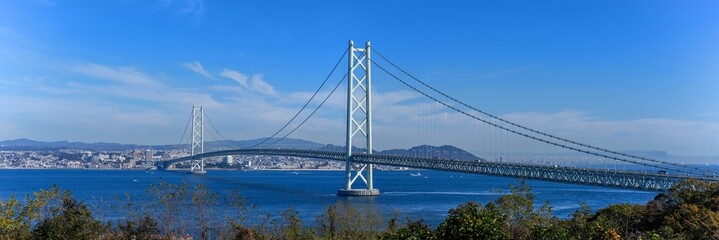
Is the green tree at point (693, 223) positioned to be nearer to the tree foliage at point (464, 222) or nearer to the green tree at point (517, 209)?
the tree foliage at point (464, 222)

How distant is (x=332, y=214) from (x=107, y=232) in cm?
544

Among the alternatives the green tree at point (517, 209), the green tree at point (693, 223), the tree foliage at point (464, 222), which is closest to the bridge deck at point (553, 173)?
the tree foliage at point (464, 222)

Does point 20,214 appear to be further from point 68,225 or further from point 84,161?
point 84,161

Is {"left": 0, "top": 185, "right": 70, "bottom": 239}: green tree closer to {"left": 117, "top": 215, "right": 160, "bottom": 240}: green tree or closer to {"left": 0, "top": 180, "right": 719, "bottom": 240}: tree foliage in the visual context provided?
{"left": 0, "top": 180, "right": 719, "bottom": 240}: tree foliage

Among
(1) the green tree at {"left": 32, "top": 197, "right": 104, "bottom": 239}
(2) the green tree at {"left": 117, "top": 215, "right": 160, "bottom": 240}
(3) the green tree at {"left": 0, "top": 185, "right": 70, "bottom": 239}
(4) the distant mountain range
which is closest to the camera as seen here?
(1) the green tree at {"left": 32, "top": 197, "right": 104, "bottom": 239}

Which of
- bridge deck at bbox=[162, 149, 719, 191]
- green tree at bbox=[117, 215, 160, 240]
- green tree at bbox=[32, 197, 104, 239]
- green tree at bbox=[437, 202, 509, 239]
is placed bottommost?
green tree at bbox=[117, 215, 160, 240]

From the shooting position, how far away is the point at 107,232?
13719 mm

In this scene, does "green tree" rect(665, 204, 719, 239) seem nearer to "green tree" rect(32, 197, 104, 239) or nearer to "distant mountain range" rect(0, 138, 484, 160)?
"green tree" rect(32, 197, 104, 239)

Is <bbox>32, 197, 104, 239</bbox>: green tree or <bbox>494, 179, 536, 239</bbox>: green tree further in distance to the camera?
<bbox>494, 179, 536, 239</bbox>: green tree

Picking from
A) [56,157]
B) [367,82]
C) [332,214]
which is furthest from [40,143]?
[332,214]

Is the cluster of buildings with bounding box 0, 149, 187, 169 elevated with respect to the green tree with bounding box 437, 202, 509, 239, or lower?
elevated

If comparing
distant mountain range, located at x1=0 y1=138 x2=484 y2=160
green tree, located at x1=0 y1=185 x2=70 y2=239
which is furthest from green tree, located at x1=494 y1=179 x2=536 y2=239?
distant mountain range, located at x1=0 y1=138 x2=484 y2=160

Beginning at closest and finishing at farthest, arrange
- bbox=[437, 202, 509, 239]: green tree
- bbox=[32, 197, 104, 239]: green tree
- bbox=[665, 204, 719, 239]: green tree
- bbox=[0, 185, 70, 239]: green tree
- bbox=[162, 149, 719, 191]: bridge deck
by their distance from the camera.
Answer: bbox=[437, 202, 509, 239]: green tree
bbox=[32, 197, 104, 239]: green tree
bbox=[0, 185, 70, 239]: green tree
bbox=[665, 204, 719, 239]: green tree
bbox=[162, 149, 719, 191]: bridge deck

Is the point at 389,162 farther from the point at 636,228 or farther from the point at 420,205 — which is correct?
the point at 636,228
